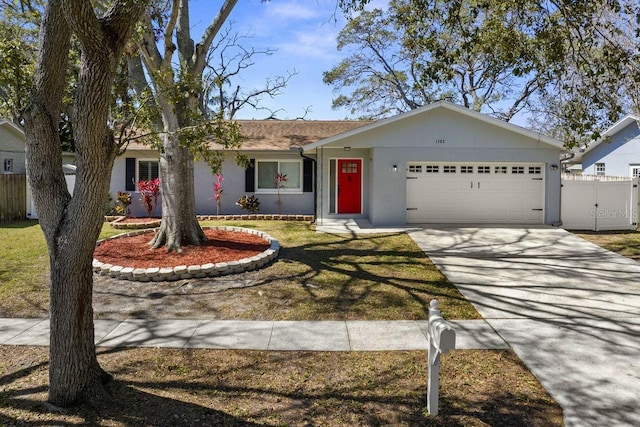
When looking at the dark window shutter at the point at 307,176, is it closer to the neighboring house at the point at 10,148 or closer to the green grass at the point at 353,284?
the green grass at the point at 353,284

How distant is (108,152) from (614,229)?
15.0 m

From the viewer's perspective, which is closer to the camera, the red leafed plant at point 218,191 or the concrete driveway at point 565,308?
the concrete driveway at point 565,308

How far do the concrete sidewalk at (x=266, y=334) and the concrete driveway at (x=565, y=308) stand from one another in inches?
25.2

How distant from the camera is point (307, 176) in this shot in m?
17.3

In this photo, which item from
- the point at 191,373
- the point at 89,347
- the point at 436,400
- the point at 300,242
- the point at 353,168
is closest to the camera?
the point at 436,400

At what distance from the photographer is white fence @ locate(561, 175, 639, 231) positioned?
559 inches

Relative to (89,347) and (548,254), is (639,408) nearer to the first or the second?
(89,347)

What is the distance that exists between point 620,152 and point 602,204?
10670 millimetres

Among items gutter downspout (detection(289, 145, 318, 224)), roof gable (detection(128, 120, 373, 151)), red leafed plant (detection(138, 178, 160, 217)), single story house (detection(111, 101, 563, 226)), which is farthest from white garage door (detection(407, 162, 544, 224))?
red leafed plant (detection(138, 178, 160, 217))

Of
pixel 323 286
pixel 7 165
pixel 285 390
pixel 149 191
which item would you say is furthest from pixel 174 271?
pixel 7 165

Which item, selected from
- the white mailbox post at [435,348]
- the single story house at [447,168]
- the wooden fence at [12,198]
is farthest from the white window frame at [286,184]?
the white mailbox post at [435,348]

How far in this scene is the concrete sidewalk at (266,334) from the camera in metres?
5.11

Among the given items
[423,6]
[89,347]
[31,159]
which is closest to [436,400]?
[89,347]

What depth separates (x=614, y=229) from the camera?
14.2 metres
